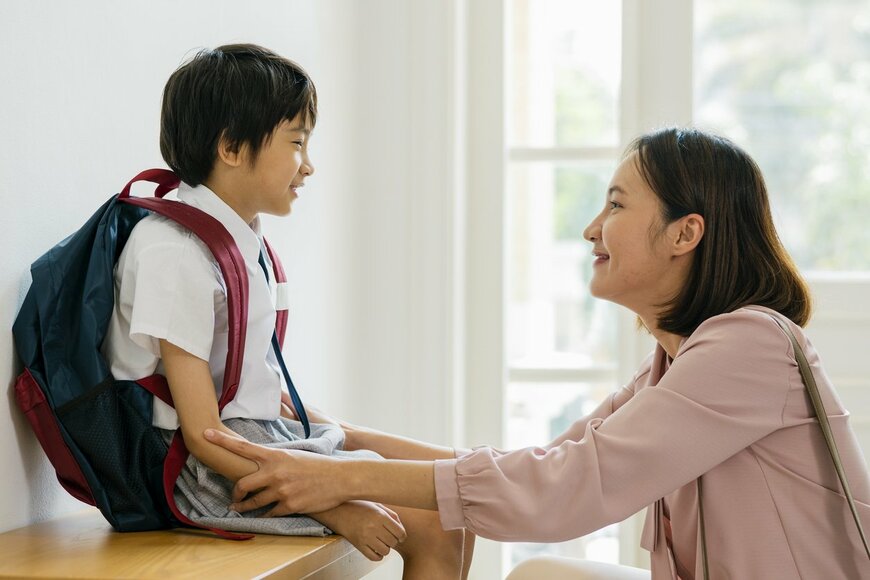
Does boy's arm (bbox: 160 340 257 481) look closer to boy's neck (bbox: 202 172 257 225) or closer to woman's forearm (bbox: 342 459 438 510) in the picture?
woman's forearm (bbox: 342 459 438 510)

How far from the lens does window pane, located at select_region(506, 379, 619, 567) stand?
267cm

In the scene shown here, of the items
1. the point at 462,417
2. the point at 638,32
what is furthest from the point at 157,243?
the point at 638,32

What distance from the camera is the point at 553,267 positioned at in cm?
269

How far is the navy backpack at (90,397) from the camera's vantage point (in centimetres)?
108

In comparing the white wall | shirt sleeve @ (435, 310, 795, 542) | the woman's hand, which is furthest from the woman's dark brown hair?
the white wall

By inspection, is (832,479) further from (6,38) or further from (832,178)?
(832,178)

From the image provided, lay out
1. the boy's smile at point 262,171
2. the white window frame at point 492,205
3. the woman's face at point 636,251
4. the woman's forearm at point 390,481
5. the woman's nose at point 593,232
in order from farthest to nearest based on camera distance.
→ the white window frame at point 492,205 < the woman's nose at point 593,232 < the woman's face at point 636,251 < the boy's smile at point 262,171 < the woman's forearm at point 390,481

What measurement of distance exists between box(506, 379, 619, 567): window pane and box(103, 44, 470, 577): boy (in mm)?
1316

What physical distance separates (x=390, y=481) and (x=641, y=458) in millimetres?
311

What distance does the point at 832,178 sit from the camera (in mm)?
2631

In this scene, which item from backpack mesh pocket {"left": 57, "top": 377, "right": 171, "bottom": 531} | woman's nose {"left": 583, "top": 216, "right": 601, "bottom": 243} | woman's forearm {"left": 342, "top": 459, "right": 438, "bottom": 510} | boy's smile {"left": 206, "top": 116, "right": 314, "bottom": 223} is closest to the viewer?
backpack mesh pocket {"left": 57, "top": 377, "right": 171, "bottom": 531}

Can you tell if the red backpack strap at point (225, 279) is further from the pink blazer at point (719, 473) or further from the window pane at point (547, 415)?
the window pane at point (547, 415)

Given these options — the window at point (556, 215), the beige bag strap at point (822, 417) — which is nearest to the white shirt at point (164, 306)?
the beige bag strap at point (822, 417)

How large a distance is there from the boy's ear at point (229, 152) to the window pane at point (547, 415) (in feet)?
5.01
